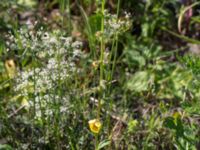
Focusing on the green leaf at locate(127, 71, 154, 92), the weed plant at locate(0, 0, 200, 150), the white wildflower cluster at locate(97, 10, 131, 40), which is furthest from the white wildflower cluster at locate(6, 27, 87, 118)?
the green leaf at locate(127, 71, 154, 92)

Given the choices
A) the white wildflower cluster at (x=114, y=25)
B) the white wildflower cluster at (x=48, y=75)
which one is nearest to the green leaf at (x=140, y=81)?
the white wildflower cluster at (x=48, y=75)

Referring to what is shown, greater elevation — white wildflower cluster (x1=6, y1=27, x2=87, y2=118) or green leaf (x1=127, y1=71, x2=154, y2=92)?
white wildflower cluster (x1=6, y1=27, x2=87, y2=118)

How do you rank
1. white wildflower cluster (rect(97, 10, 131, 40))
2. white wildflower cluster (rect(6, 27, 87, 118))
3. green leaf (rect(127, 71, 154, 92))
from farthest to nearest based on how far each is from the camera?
green leaf (rect(127, 71, 154, 92)) < white wildflower cluster (rect(6, 27, 87, 118)) < white wildflower cluster (rect(97, 10, 131, 40))

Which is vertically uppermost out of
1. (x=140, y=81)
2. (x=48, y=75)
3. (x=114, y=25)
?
(x=114, y=25)

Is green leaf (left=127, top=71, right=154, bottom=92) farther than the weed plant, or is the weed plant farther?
green leaf (left=127, top=71, right=154, bottom=92)

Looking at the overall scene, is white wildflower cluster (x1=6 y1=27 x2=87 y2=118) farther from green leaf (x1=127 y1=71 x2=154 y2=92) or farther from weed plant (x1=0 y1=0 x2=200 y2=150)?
green leaf (x1=127 y1=71 x2=154 y2=92)

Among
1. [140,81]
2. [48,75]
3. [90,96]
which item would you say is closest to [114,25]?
[48,75]

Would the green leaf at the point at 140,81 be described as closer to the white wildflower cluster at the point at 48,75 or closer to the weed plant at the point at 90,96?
the weed plant at the point at 90,96

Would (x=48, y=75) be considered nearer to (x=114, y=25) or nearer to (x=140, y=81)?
(x=114, y=25)

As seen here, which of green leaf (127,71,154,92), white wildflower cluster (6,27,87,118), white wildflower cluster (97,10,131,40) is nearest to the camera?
white wildflower cluster (97,10,131,40)

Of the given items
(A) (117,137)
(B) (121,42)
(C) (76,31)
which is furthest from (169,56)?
(A) (117,137)

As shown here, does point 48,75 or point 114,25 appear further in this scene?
point 48,75

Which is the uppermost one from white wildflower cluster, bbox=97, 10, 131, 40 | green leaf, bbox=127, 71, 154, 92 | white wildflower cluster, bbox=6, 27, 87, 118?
white wildflower cluster, bbox=97, 10, 131, 40

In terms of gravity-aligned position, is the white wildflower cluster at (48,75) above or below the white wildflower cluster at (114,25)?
below
